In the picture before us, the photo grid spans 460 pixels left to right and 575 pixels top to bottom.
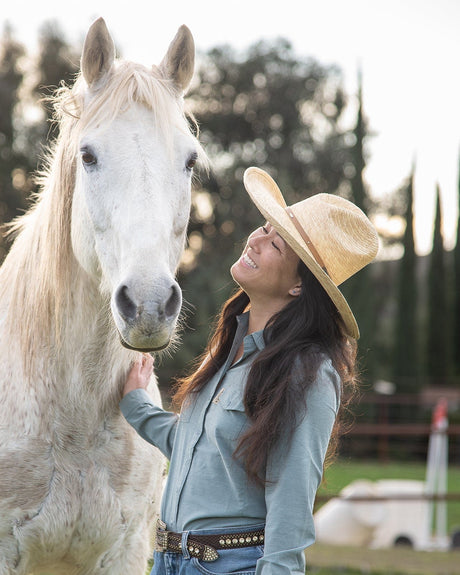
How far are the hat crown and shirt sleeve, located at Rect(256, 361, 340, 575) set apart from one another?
0.41 meters

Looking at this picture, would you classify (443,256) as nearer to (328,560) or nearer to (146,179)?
(328,560)

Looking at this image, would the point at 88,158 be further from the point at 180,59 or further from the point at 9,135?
the point at 9,135

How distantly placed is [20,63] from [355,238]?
20350 millimetres

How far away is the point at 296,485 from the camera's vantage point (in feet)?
5.57

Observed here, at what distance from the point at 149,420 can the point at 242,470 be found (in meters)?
0.63

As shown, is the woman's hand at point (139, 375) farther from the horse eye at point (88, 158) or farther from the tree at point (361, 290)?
the tree at point (361, 290)

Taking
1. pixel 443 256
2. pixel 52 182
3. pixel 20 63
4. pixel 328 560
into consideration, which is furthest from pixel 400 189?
pixel 52 182

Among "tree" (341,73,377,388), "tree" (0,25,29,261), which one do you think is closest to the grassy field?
"tree" (341,73,377,388)

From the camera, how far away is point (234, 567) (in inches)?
71.9

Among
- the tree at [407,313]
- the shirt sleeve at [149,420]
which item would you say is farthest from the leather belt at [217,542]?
the tree at [407,313]

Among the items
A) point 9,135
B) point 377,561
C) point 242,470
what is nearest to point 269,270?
point 242,470

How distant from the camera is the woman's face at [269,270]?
2.04 meters

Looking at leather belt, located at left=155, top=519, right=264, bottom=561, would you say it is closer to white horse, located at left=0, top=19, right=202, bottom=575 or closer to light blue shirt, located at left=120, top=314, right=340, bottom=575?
Result: light blue shirt, located at left=120, top=314, right=340, bottom=575

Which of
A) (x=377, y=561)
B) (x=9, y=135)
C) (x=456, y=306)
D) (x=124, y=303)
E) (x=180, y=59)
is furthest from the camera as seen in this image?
(x=456, y=306)
